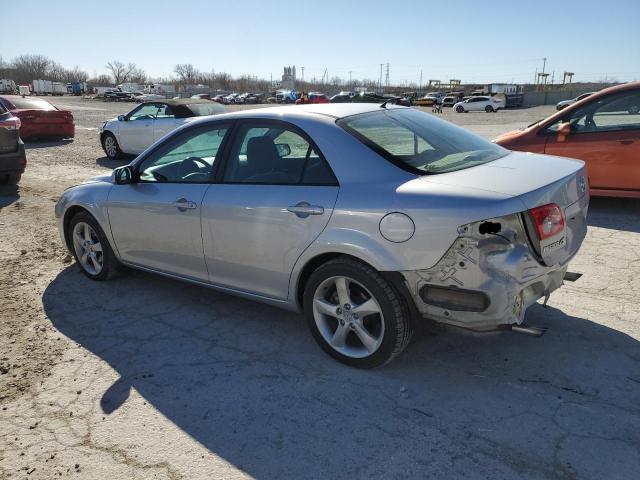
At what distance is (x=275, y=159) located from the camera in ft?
12.0

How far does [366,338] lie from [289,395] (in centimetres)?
58

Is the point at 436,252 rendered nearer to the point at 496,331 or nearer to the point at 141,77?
the point at 496,331

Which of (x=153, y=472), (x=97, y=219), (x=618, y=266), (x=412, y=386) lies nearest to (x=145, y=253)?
(x=97, y=219)

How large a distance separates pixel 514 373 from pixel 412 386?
65 centimetres

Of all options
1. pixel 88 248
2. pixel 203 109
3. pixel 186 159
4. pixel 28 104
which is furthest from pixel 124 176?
pixel 28 104

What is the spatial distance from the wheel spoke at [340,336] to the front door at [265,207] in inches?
17.7

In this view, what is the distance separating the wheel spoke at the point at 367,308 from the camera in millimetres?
3057

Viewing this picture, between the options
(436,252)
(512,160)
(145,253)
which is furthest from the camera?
(145,253)

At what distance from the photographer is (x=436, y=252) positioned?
9.01 ft

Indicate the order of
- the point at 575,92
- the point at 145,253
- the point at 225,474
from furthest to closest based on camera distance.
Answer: the point at 575,92
the point at 145,253
the point at 225,474

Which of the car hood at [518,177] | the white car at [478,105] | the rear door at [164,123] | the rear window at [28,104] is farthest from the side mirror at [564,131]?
the white car at [478,105]

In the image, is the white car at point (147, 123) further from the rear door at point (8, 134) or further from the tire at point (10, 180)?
the rear door at point (8, 134)

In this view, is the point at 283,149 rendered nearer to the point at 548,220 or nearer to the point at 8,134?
the point at 548,220

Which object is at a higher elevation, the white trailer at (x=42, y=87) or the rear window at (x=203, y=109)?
the white trailer at (x=42, y=87)
